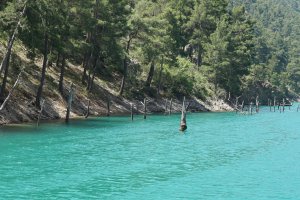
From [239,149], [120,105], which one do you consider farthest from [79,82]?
[239,149]

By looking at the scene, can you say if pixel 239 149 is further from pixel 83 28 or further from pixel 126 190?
pixel 83 28

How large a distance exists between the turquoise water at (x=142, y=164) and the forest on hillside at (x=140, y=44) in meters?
11.5

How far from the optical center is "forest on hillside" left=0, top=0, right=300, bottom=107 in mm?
57922

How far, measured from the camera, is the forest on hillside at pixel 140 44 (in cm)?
5792

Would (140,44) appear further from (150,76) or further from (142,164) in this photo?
(142,164)

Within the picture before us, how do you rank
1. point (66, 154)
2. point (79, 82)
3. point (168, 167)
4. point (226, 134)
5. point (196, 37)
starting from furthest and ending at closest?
1. point (196, 37)
2. point (79, 82)
3. point (226, 134)
4. point (66, 154)
5. point (168, 167)

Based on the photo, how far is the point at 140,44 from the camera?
91.4 metres

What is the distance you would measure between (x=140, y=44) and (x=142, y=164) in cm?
5575

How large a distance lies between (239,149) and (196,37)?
85410 millimetres

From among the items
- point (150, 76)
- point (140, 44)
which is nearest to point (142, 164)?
point (140, 44)

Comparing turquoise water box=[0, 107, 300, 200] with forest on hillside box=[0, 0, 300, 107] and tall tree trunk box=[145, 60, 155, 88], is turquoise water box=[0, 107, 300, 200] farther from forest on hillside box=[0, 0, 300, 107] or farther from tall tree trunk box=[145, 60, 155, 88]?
tall tree trunk box=[145, 60, 155, 88]

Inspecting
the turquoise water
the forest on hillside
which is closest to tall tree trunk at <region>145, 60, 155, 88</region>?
the forest on hillside

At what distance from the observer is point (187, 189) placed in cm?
2983

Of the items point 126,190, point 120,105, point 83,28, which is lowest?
point 126,190
